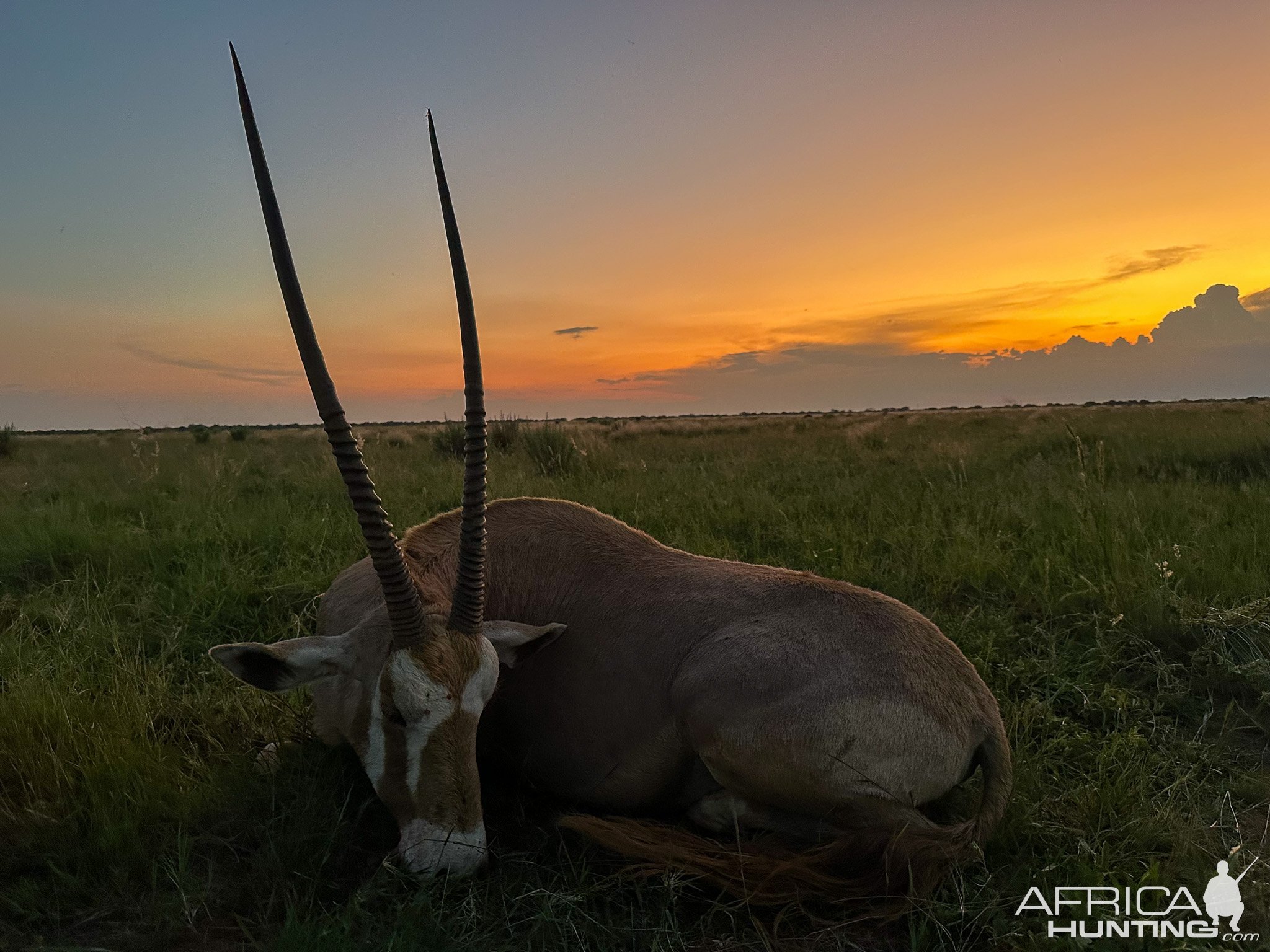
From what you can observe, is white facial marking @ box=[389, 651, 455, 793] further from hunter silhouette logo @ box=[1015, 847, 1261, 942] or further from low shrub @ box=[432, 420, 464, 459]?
low shrub @ box=[432, 420, 464, 459]

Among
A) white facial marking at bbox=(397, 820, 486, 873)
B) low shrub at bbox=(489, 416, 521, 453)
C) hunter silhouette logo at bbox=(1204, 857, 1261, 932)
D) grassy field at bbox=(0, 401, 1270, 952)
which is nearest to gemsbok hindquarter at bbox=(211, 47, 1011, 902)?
white facial marking at bbox=(397, 820, 486, 873)

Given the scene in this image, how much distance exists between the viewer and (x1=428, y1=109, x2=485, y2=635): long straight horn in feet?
9.33

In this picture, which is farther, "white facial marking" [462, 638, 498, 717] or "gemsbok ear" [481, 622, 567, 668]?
"gemsbok ear" [481, 622, 567, 668]

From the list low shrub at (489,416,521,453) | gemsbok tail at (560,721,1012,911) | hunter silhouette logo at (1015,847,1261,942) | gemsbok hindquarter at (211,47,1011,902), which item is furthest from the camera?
low shrub at (489,416,521,453)

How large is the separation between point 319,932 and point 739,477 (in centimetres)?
903

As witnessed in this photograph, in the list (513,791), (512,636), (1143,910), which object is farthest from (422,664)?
(1143,910)

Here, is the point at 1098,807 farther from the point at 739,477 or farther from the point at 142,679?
the point at 739,477

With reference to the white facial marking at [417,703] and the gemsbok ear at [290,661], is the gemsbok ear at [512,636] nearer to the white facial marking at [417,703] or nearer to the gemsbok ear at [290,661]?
the white facial marking at [417,703]

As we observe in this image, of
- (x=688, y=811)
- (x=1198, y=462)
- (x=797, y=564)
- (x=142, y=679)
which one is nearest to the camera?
(x=688, y=811)

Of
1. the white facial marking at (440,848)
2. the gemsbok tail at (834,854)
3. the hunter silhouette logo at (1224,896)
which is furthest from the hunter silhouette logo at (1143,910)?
the white facial marking at (440,848)

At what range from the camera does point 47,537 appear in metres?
6.40

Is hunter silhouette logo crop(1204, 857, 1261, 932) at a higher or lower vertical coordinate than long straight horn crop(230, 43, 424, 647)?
lower

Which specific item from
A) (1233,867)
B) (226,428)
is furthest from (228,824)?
(226,428)

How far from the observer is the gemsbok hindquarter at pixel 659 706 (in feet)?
8.77
